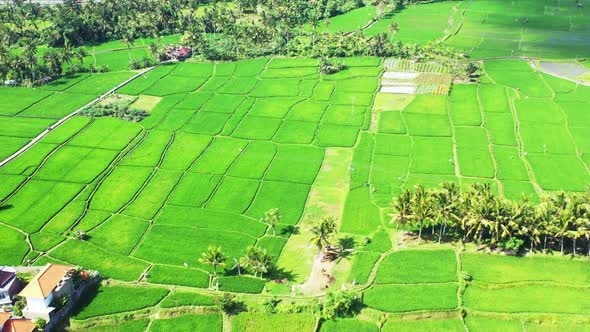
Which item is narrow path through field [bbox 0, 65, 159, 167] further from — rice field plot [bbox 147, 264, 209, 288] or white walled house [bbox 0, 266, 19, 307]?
rice field plot [bbox 147, 264, 209, 288]

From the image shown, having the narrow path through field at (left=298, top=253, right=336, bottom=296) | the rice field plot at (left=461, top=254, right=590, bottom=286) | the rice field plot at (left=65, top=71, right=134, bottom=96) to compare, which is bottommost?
the rice field plot at (left=461, top=254, right=590, bottom=286)

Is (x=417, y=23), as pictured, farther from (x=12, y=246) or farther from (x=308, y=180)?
(x=12, y=246)

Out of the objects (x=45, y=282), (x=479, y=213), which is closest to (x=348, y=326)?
(x=479, y=213)

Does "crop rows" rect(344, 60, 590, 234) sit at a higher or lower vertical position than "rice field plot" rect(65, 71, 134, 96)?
lower

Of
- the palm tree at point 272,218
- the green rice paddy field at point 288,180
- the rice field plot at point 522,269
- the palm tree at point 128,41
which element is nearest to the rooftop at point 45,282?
the green rice paddy field at point 288,180

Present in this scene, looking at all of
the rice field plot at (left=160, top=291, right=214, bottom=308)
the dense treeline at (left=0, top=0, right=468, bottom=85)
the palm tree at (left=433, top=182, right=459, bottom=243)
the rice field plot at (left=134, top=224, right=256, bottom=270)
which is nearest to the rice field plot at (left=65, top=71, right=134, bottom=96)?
the dense treeline at (left=0, top=0, right=468, bottom=85)

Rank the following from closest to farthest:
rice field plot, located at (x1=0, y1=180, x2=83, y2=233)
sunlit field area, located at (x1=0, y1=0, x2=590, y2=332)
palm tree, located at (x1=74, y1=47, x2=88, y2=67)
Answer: sunlit field area, located at (x1=0, y1=0, x2=590, y2=332)
rice field plot, located at (x1=0, y1=180, x2=83, y2=233)
palm tree, located at (x1=74, y1=47, x2=88, y2=67)

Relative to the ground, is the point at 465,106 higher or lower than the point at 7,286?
lower
